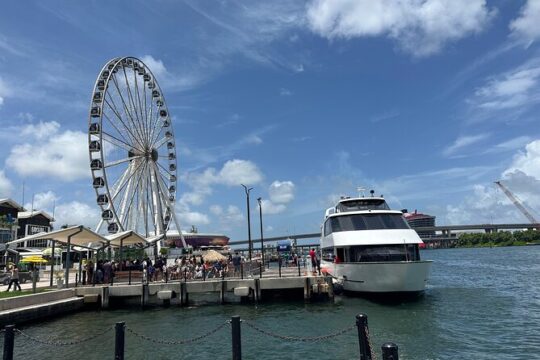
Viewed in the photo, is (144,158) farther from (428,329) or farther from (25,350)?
(428,329)

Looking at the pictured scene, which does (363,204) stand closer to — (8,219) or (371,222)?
(371,222)

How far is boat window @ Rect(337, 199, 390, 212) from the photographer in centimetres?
3553

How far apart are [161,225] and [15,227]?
79.1ft

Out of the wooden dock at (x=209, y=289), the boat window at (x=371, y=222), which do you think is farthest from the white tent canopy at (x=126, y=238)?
the boat window at (x=371, y=222)

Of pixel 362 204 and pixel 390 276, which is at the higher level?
pixel 362 204

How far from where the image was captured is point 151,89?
62.0 m

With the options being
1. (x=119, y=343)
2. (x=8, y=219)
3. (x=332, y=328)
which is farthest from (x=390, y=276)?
(x=8, y=219)

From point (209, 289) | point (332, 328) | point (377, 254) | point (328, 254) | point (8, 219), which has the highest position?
point (8, 219)

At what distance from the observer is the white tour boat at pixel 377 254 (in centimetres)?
2797

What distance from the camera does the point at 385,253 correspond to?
28750mm

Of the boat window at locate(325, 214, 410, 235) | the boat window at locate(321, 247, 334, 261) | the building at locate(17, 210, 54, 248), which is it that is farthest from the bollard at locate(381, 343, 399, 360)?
the building at locate(17, 210, 54, 248)

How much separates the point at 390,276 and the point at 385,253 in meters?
1.54

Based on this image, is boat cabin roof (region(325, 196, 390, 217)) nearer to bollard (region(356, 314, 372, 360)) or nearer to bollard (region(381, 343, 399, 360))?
bollard (region(356, 314, 372, 360))

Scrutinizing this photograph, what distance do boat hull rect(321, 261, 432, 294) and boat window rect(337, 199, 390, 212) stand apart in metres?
7.09
